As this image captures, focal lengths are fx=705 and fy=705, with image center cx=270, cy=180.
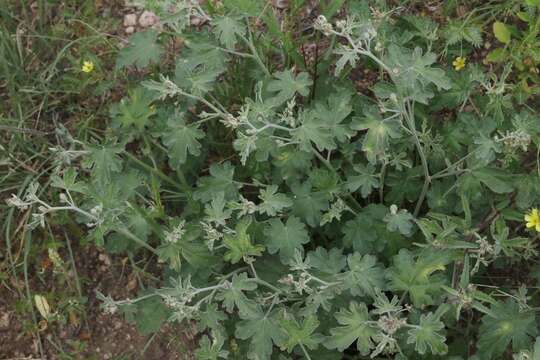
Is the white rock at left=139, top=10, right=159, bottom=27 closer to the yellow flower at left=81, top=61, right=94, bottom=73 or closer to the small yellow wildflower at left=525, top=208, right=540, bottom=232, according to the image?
the yellow flower at left=81, top=61, right=94, bottom=73

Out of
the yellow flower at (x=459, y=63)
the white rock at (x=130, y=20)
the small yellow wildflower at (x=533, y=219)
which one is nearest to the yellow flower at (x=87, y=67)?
the white rock at (x=130, y=20)

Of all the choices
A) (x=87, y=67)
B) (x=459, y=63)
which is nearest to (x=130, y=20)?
(x=87, y=67)

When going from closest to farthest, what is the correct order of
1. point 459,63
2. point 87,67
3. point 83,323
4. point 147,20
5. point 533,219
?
point 533,219 → point 459,63 → point 83,323 → point 87,67 → point 147,20

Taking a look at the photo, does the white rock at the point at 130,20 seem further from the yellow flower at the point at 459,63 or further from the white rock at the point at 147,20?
the yellow flower at the point at 459,63

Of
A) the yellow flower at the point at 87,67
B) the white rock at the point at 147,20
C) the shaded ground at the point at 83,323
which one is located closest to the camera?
the shaded ground at the point at 83,323

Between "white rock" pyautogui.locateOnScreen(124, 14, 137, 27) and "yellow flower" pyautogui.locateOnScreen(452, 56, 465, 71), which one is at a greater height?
"yellow flower" pyautogui.locateOnScreen(452, 56, 465, 71)

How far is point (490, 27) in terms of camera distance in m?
3.60

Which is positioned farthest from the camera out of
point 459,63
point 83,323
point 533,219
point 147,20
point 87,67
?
point 147,20

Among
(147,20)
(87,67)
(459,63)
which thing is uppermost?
(459,63)

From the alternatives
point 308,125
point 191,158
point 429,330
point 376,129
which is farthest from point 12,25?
point 429,330

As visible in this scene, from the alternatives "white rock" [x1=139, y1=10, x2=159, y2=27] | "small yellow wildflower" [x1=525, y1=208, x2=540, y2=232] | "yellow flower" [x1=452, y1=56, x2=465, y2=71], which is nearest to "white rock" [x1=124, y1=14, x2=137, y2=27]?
"white rock" [x1=139, y1=10, x2=159, y2=27]

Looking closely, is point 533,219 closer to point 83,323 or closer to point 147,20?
point 83,323

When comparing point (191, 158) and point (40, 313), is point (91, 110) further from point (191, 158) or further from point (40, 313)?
point (40, 313)

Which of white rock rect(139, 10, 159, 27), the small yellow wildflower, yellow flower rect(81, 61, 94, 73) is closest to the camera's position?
the small yellow wildflower
